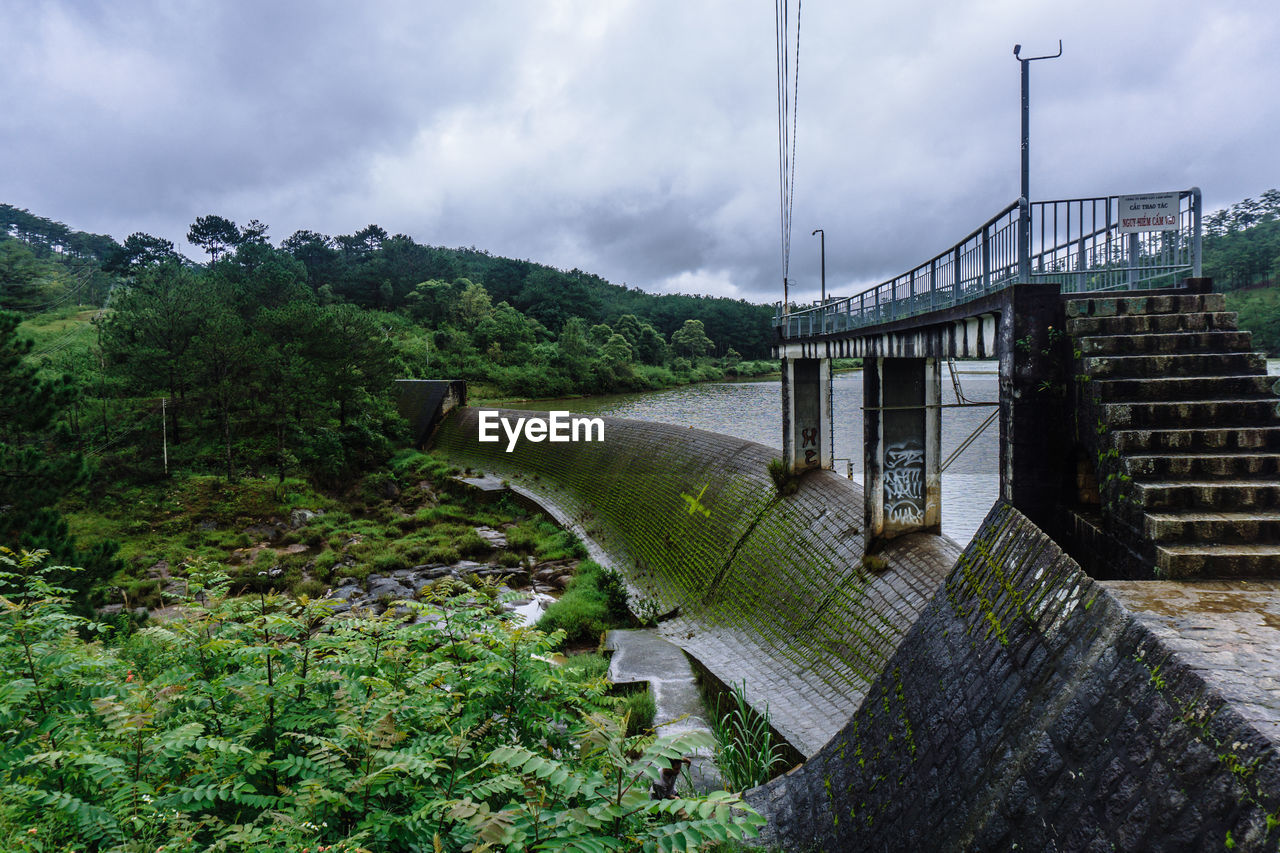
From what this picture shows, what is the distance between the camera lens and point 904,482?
36.8 feet

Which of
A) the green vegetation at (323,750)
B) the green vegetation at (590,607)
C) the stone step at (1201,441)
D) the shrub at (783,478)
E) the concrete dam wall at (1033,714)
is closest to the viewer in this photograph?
the green vegetation at (323,750)

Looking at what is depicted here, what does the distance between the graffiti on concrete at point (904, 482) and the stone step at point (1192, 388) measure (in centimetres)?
618

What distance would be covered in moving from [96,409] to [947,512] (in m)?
29.9

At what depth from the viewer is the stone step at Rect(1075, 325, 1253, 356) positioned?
205 inches

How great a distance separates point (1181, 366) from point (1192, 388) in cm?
22

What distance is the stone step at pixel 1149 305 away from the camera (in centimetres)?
541

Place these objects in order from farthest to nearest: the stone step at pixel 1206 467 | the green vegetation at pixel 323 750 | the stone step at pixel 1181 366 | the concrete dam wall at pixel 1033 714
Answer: the stone step at pixel 1181 366 → the stone step at pixel 1206 467 → the concrete dam wall at pixel 1033 714 → the green vegetation at pixel 323 750

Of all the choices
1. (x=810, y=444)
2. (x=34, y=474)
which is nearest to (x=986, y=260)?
(x=810, y=444)

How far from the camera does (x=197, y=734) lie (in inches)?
117

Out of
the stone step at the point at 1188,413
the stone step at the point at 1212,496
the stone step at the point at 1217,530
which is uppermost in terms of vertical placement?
the stone step at the point at 1188,413

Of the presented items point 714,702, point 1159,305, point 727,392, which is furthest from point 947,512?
point 727,392

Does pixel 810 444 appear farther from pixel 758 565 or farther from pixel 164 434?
pixel 164 434

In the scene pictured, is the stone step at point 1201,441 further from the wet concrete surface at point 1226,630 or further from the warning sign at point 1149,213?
the warning sign at point 1149,213

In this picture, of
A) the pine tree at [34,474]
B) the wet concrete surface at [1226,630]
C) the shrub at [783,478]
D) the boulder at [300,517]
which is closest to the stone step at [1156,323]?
the wet concrete surface at [1226,630]
